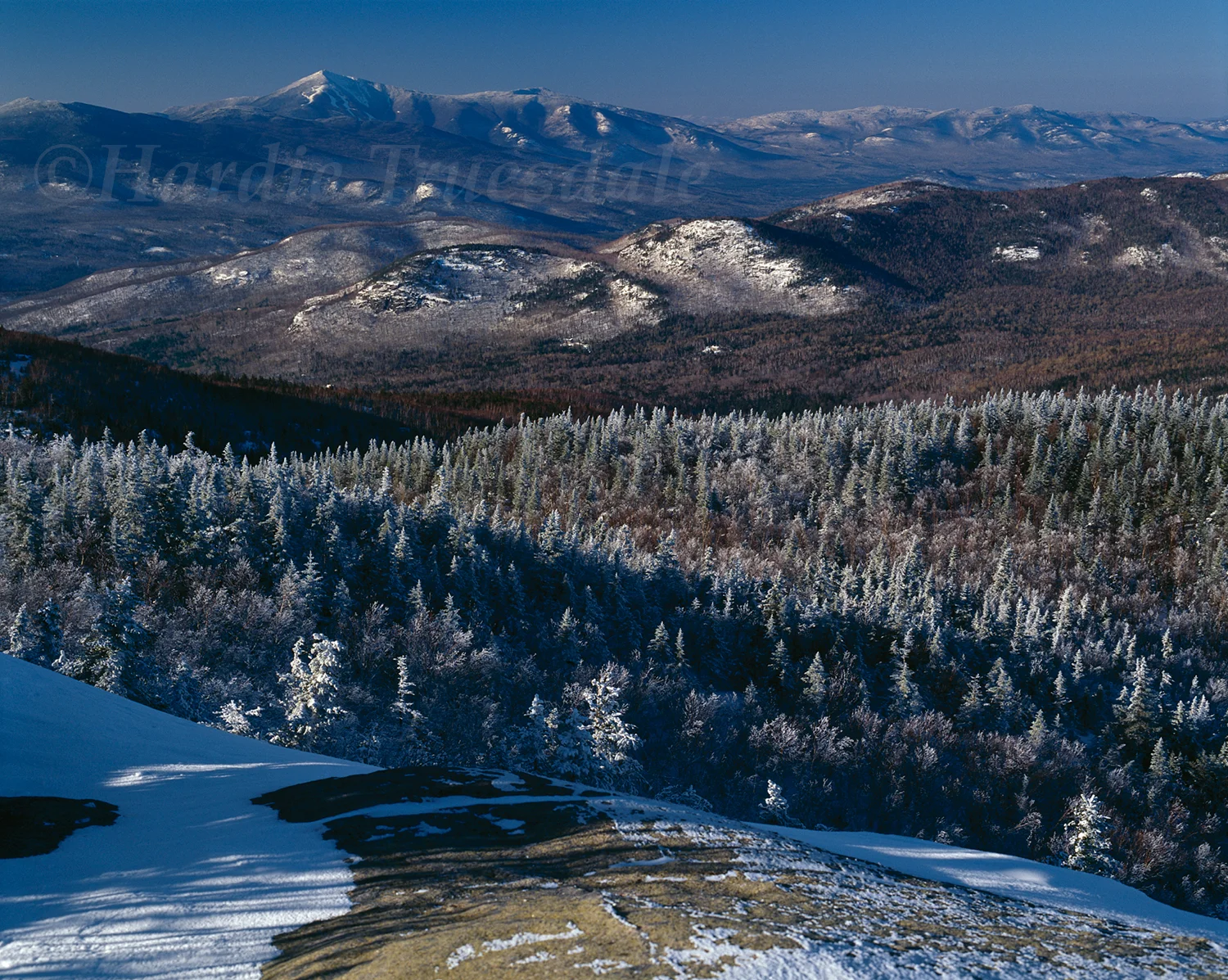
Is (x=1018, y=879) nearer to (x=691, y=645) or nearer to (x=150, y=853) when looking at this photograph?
(x=150, y=853)

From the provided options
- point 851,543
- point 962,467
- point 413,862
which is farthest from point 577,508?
point 413,862

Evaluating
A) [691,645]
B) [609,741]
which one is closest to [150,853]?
[609,741]

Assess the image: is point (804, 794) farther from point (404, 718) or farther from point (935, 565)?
point (935, 565)

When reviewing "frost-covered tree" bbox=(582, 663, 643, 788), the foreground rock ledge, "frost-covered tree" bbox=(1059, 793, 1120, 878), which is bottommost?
"frost-covered tree" bbox=(1059, 793, 1120, 878)

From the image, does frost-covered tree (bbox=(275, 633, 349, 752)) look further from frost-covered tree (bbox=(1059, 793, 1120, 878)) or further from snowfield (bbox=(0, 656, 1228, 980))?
frost-covered tree (bbox=(1059, 793, 1120, 878))

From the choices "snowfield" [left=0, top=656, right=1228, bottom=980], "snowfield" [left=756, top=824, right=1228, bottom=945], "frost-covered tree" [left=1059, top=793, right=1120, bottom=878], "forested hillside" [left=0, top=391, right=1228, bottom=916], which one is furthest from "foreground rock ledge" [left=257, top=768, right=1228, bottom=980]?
"frost-covered tree" [left=1059, top=793, right=1120, bottom=878]

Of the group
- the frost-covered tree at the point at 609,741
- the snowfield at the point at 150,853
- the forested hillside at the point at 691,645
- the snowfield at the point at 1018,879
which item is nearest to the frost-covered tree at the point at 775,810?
the forested hillside at the point at 691,645
